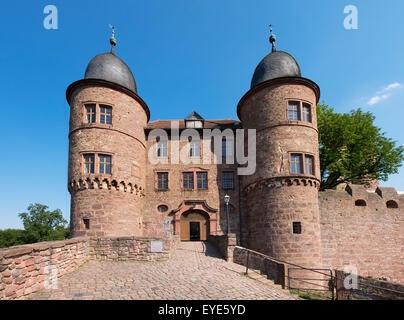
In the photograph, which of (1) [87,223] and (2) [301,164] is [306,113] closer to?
(2) [301,164]

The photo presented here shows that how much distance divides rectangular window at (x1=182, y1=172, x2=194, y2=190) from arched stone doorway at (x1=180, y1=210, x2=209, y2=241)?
1980 millimetres

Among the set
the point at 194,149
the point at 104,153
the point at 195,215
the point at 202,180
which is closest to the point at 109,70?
the point at 104,153

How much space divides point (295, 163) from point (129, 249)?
1097 cm

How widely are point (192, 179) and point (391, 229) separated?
15330mm

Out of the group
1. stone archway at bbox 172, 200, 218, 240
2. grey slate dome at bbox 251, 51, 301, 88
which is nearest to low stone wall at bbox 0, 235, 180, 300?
stone archway at bbox 172, 200, 218, 240

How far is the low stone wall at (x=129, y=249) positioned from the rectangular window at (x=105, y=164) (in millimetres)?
5724

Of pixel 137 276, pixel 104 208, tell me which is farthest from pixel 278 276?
pixel 104 208

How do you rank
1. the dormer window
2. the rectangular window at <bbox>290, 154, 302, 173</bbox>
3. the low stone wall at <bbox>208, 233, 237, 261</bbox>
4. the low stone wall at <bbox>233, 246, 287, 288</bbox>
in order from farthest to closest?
1. the dormer window
2. the rectangular window at <bbox>290, 154, 302, 173</bbox>
3. the low stone wall at <bbox>208, 233, 237, 261</bbox>
4. the low stone wall at <bbox>233, 246, 287, 288</bbox>

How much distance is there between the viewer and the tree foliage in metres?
44.9

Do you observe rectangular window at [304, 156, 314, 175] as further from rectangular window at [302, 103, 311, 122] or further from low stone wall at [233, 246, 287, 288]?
low stone wall at [233, 246, 287, 288]

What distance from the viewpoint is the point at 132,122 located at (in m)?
18.3

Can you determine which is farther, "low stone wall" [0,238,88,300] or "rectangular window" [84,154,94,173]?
"rectangular window" [84,154,94,173]

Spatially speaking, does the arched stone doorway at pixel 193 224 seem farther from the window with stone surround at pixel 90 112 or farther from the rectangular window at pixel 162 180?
the window with stone surround at pixel 90 112

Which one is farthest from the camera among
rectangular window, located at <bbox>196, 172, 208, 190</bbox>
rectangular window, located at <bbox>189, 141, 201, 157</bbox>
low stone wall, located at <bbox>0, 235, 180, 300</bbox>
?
rectangular window, located at <bbox>189, 141, 201, 157</bbox>
